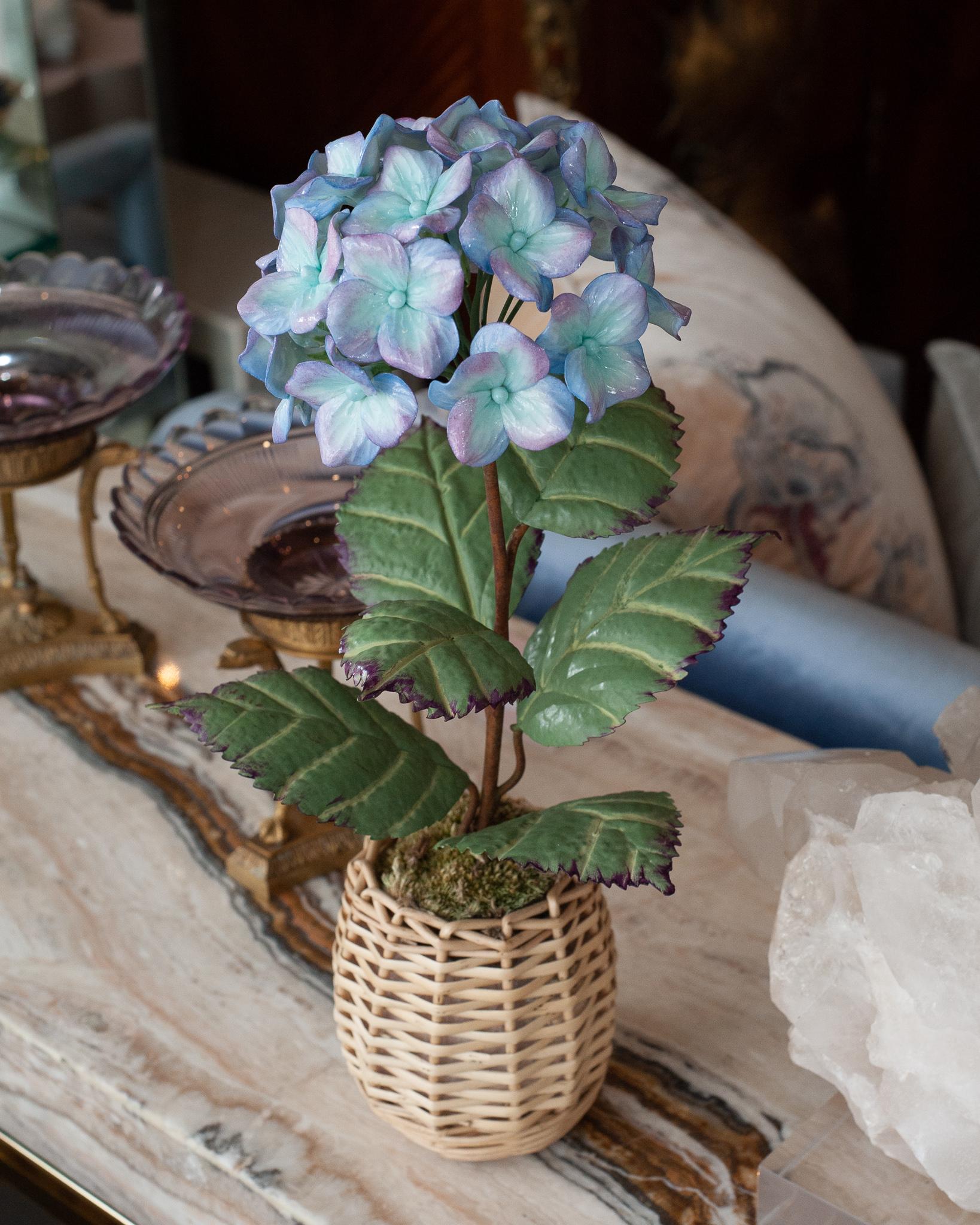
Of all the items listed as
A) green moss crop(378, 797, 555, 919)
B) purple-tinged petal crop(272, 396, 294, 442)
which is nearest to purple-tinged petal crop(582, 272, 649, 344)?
purple-tinged petal crop(272, 396, 294, 442)

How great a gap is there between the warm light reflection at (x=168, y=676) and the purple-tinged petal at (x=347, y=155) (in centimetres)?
55

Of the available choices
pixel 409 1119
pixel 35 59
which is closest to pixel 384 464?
pixel 409 1119

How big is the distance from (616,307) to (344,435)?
9 cm

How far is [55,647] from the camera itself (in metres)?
0.90

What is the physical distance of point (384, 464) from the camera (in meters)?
0.53

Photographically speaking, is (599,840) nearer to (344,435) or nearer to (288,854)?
(344,435)

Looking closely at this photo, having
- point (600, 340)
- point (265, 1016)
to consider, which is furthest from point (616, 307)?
point (265, 1016)

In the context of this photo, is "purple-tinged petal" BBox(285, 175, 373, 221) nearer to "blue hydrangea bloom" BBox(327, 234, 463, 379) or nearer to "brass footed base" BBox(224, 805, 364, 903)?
"blue hydrangea bloom" BBox(327, 234, 463, 379)

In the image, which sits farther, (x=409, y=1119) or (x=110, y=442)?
(x=110, y=442)

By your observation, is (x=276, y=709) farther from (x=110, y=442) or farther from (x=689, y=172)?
(x=689, y=172)

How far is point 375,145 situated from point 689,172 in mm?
2464

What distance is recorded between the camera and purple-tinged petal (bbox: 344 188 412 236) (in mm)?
388

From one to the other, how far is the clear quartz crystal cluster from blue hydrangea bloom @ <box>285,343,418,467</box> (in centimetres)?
24

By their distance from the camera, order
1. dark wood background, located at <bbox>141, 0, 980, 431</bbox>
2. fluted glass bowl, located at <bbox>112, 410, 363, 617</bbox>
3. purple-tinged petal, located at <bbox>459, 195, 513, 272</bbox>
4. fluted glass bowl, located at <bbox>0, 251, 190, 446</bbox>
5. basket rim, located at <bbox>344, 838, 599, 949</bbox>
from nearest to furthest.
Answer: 1. purple-tinged petal, located at <bbox>459, 195, 513, 272</bbox>
2. basket rim, located at <bbox>344, 838, 599, 949</bbox>
3. fluted glass bowl, located at <bbox>112, 410, 363, 617</bbox>
4. fluted glass bowl, located at <bbox>0, 251, 190, 446</bbox>
5. dark wood background, located at <bbox>141, 0, 980, 431</bbox>
